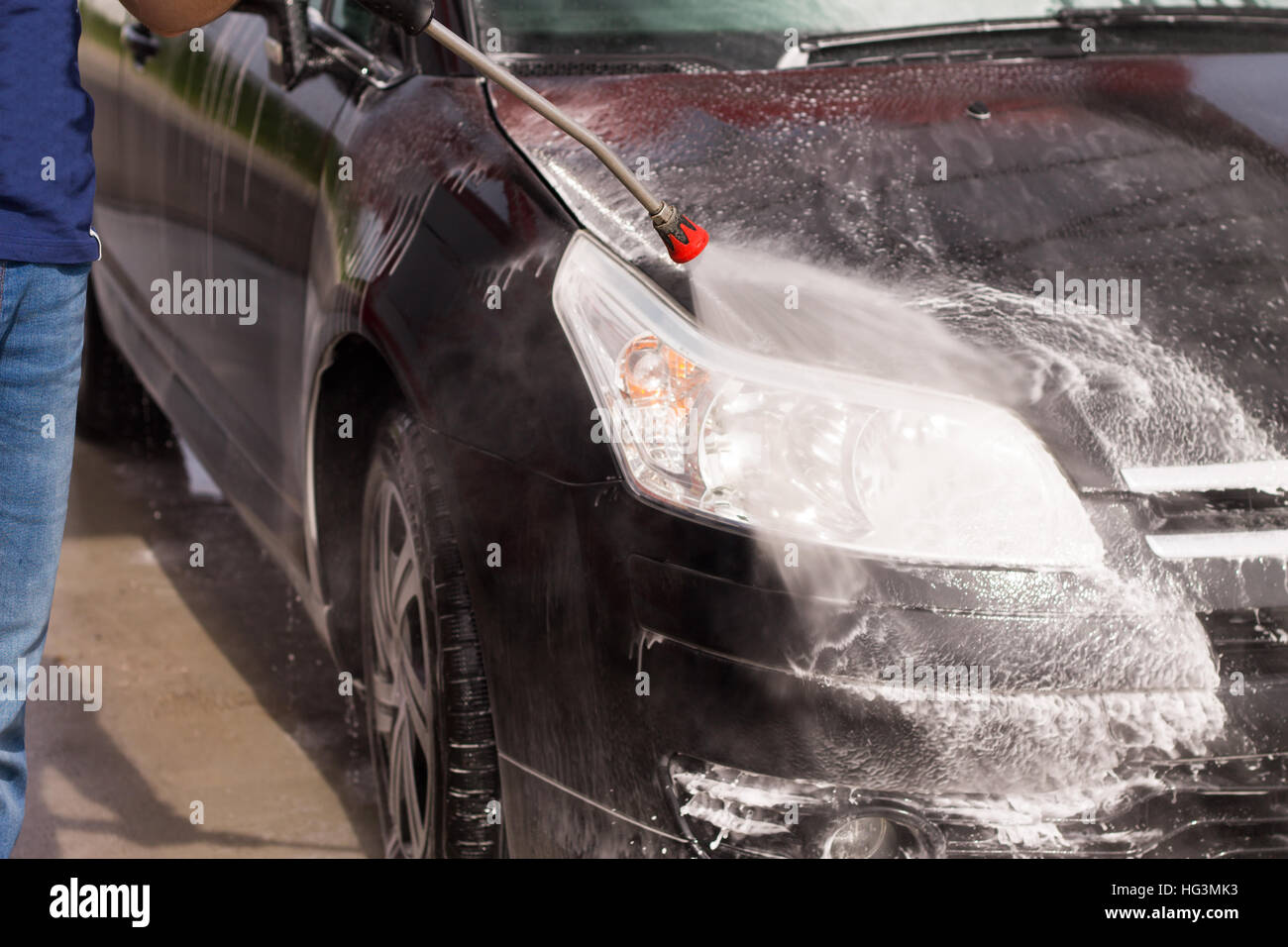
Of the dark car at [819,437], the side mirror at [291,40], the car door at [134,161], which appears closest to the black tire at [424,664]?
the dark car at [819,437]

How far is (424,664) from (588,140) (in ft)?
2.60

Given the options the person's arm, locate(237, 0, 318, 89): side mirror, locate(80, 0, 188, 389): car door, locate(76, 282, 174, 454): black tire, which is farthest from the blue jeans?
locate(76, 282, 174, 454): black tire

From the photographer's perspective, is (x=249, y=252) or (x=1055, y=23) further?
(x=249, y=252)

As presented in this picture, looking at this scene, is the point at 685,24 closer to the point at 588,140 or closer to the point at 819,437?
the point at 588,140

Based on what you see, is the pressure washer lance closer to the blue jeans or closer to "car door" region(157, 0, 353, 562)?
the blue jeans

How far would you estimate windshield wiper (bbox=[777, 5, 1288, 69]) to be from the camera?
2.38m

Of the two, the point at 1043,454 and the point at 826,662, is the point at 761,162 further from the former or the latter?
the point at 826,662

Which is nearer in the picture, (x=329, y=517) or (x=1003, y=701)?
(x=1003, y=701)

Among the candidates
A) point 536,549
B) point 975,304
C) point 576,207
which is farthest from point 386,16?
point 975,304

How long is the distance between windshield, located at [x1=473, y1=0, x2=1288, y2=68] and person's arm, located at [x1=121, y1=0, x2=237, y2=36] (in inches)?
24.4

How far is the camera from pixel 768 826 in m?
1.66

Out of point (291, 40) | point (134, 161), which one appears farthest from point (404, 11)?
point (134, 161)

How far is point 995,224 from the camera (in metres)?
1.87
